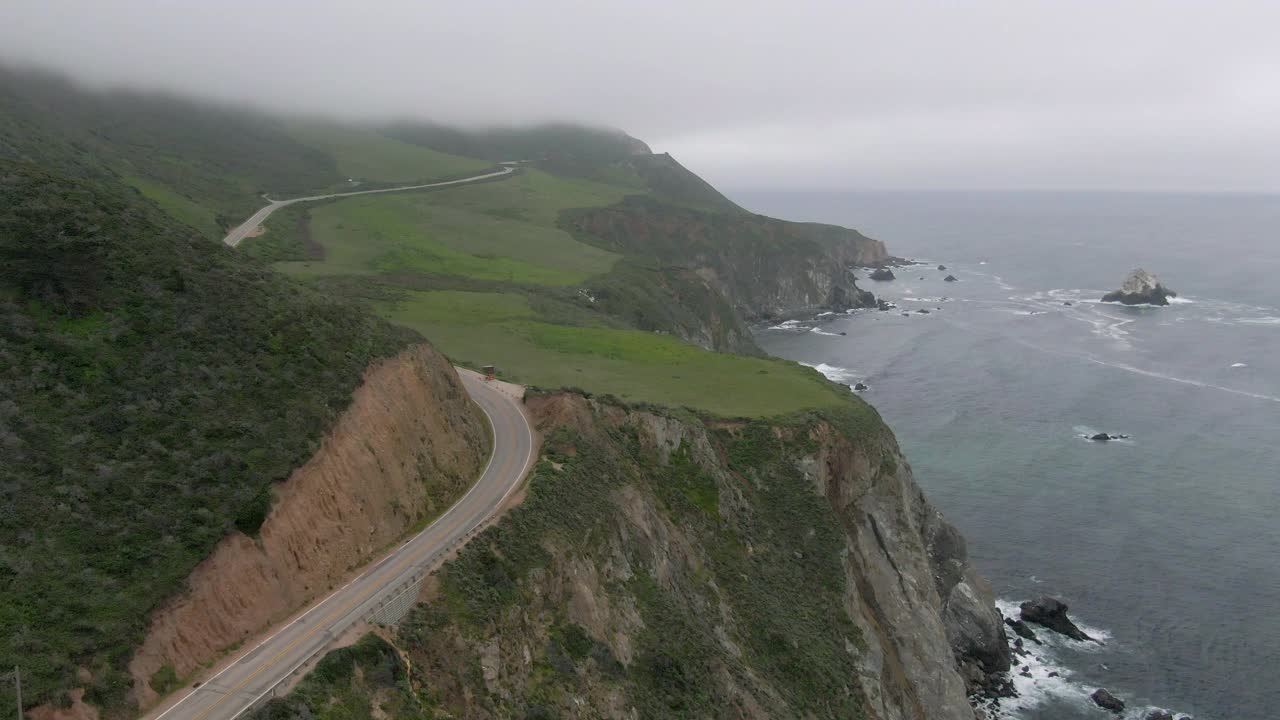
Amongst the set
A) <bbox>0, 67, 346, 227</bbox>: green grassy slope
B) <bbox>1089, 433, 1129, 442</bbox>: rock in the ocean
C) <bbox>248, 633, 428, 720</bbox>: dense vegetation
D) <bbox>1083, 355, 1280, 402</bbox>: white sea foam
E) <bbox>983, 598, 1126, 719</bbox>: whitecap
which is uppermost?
<bbox>0, 67, 346, 227</bbox>: green grassy slope

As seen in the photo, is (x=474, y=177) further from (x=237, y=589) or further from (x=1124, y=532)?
(x=237, y=589)

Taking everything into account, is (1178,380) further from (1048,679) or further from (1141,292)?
(1048,679)

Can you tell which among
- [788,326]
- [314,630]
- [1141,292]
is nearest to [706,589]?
[314,630]

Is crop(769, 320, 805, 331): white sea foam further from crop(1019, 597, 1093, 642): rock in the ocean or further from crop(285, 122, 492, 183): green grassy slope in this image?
crop(1019, 597, 1093, 642): rock in the ocean

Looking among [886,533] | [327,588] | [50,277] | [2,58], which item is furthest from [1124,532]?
[2,58]

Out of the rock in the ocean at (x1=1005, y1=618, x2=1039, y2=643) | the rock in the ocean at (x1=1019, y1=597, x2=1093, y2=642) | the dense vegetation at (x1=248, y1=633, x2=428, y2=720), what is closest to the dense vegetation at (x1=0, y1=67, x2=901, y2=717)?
the dense vegetation at (x1=248, y1=633, x2=428, y2=720)

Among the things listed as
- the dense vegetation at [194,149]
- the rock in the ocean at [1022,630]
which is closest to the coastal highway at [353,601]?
the rock in the ocean at [1022,630]

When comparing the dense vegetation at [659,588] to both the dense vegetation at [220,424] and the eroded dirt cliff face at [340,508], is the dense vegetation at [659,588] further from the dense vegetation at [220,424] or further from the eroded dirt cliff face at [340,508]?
the eroded dirt cliff face at [340,508]
